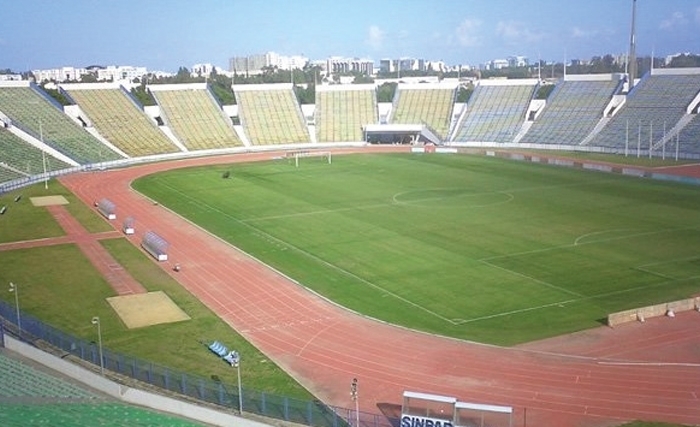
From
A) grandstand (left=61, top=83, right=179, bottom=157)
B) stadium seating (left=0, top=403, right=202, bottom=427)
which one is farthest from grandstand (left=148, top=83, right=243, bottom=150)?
stadium seating (left=0, top=403, right=202, bottom=427)

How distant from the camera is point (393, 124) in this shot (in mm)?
112188

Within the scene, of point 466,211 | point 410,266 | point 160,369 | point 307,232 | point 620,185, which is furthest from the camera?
point 620,185

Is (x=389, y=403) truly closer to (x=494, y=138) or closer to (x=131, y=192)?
(x=131, y=192)

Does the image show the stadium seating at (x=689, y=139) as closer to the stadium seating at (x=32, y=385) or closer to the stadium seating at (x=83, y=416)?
the stadium seating at (x=83, y=416)

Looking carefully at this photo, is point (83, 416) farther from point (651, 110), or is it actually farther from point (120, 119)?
point (651, 110)

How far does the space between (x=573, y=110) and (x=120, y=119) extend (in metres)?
64.5

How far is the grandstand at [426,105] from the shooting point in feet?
370

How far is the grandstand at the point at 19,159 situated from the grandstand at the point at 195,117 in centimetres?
2260

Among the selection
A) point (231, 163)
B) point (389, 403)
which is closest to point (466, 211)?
point (389, 403)

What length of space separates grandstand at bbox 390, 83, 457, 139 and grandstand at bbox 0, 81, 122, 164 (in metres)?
44.8

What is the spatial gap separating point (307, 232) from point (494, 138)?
2388 inches

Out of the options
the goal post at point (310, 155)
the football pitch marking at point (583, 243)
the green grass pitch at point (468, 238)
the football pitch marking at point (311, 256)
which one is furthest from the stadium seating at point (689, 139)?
the football pitch marking at point (311, 256)

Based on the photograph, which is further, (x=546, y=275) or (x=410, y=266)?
(x=410, y=266)

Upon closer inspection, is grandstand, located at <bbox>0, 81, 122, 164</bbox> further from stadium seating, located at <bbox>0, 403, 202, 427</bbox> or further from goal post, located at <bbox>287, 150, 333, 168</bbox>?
stadium seating, located at <bbox>0, 403, 202, 427</bbox>
